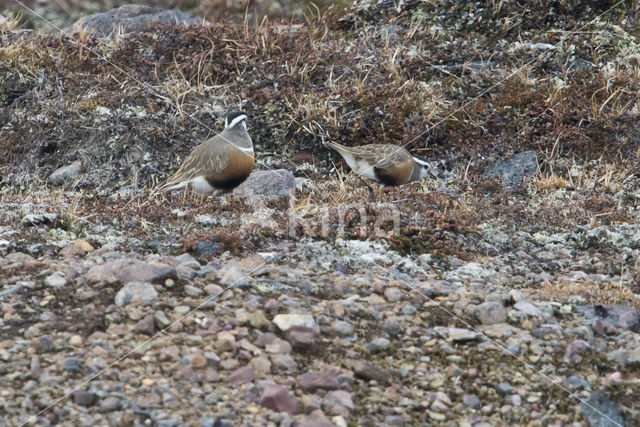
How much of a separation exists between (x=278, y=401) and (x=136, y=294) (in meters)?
1.49

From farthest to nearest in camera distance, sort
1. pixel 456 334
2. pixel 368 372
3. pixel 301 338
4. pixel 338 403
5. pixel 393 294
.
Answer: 1. pixel 393 294
2. pixel 456 334
3. pixel 301 338
4. pixel 368 372
5. pixel 338 403

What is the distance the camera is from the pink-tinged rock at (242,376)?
4066 mm

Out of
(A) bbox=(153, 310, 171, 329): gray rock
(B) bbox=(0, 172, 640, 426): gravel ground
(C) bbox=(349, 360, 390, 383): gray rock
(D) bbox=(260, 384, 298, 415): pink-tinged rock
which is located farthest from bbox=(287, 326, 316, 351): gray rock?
(A) bbox=(153, 310, 171, 329): gray rock

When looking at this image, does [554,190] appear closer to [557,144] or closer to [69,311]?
[557,144]

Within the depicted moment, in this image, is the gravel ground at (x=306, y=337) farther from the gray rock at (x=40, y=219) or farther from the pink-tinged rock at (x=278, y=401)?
the gray rock at (x=40, y=219)

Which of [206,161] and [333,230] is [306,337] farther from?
[206,161]

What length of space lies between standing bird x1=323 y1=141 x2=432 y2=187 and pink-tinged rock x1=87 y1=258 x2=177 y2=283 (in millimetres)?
4021

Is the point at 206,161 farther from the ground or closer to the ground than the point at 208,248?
farther from the ground

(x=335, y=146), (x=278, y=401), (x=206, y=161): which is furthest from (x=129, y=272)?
(x=335, y=146)

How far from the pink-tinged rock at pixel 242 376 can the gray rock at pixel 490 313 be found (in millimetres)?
1865

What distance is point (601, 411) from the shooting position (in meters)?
4.09

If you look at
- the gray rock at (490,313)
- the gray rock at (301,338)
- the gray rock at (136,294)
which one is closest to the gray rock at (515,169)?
the gray rock at (490,313)

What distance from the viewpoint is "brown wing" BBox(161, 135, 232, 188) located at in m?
8.26

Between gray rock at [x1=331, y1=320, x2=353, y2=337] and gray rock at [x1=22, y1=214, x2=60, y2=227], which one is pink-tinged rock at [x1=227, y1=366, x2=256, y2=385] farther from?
gray rock at [x1=22, y1=214, x2=60, y2=227]
